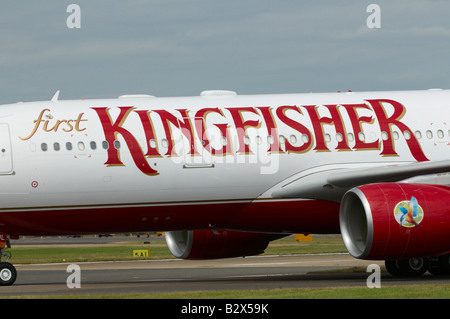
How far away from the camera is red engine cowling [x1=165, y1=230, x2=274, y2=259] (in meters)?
23.0

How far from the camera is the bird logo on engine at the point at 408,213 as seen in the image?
17.9 m

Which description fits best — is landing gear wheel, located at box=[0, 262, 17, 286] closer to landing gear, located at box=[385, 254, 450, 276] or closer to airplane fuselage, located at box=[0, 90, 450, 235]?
airplane fuselage, located at box=[0, 90, 450, 235]

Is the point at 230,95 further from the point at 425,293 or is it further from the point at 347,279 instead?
the point at 425,293

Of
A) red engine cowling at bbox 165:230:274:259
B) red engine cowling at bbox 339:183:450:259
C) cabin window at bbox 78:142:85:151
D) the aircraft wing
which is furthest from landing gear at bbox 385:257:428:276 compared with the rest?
cabin window at bbox 78:142:85:151

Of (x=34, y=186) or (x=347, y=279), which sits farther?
(x=347, y=279)

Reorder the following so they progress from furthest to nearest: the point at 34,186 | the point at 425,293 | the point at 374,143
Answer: the point at 374,143, the point at 34,186, the point at 425,293

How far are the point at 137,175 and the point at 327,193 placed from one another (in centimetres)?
417

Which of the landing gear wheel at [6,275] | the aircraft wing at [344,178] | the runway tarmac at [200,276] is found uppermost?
the aircraft wing at [344,178]

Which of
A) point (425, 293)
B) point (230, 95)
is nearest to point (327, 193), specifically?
point (230, 95)

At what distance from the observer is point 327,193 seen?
20.3 metres

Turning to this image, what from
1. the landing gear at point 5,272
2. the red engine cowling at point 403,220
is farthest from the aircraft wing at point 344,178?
the landing gear at point 5,272

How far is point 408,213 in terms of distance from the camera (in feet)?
58.7

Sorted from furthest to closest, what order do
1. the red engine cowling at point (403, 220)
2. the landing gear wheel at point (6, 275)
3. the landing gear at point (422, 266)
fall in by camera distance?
1. the landing gear at point (422, 266)
2. the landing gear wheel at point (6, 275)
3. the red engine cowling at point (403, 220)

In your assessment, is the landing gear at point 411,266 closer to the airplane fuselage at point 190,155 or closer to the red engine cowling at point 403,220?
the airplane fuselage at point 190,155
